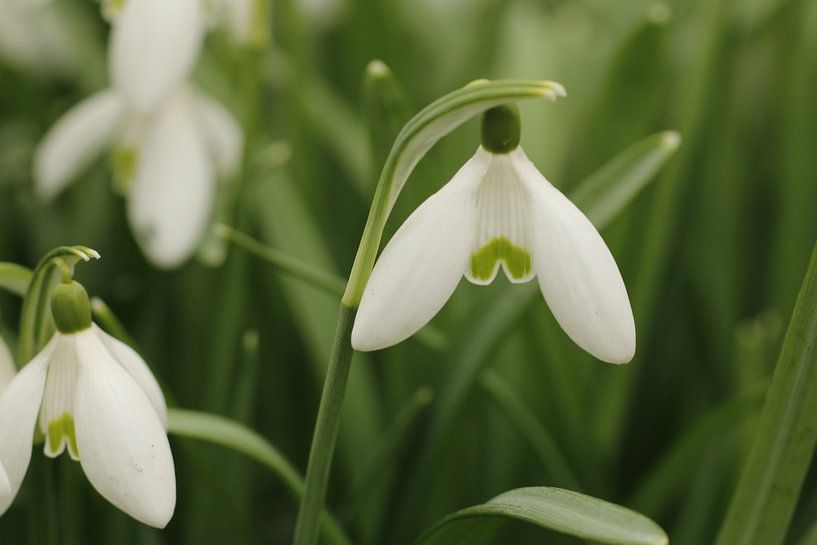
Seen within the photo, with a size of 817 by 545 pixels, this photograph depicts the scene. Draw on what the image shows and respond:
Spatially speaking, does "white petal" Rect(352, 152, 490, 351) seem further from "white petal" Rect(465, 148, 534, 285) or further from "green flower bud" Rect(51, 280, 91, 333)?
"green flower bud" Rect(51, 280, 91, 333)

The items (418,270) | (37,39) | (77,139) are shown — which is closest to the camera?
(418,270)

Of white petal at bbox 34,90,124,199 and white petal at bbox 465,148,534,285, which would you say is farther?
white petal at bbox 34,90,124,199

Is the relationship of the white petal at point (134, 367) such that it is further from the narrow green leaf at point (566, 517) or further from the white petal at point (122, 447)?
the narrow green leaf at point (566, 517)

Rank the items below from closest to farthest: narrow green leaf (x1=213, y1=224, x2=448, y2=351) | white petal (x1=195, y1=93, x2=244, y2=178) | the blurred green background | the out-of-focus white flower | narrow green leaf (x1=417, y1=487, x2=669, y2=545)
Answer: narrow green leaf (x1=417, y1=487, x2=669, y2=545)
narrow green leaf (x1=213, y1=224, x2=448, y2=351)
the blurred green background
white petal (x1=195, y1=93, x2=244, y2=178)
the out-of-focus white flower

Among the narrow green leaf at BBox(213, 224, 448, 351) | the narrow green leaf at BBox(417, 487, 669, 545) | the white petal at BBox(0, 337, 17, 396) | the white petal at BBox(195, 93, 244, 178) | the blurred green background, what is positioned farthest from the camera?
the white petal at BBox(195, 93, 244, 178)

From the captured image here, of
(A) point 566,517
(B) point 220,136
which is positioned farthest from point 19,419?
(B) point 220,136

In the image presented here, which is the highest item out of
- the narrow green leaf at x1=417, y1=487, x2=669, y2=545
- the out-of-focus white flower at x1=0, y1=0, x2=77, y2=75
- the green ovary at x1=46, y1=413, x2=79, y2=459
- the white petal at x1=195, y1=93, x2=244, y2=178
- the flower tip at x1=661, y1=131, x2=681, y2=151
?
the out-of-focus white flower at x1=0, y1=0, x2=77, y2=75

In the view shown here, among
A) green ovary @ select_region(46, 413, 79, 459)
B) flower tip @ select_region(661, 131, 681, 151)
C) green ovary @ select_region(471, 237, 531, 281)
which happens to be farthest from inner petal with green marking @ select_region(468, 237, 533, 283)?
flower tip @ select_region(661, 131, 681, 151)

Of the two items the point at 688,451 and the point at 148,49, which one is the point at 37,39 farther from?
the point at 688,451
